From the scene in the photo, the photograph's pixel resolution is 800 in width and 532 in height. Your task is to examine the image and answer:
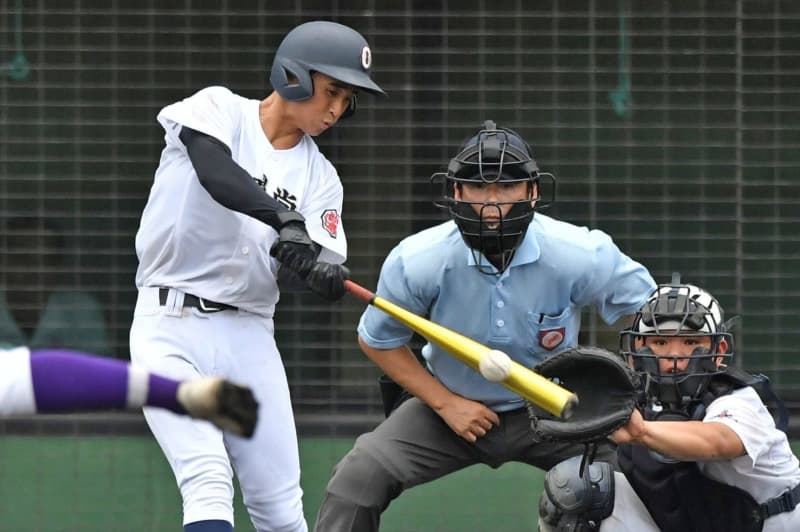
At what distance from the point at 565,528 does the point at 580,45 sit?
9.85ft

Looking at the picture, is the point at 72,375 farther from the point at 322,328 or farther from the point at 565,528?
the point at 322,328

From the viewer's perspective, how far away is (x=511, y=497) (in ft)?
26.3

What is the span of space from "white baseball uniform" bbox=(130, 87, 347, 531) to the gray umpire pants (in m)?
0.18

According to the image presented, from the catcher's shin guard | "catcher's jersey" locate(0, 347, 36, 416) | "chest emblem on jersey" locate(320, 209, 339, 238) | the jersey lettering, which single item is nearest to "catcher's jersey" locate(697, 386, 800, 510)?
the catcher's shin guard

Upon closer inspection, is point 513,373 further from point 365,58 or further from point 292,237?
point 365,58

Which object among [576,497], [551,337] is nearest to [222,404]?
[576,497]

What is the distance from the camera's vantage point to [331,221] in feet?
19.5

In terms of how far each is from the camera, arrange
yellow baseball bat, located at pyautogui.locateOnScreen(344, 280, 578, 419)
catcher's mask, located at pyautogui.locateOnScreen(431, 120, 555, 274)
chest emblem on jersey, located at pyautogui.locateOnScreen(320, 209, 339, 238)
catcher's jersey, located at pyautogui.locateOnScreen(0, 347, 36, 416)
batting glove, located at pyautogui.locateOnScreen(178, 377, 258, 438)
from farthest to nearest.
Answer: chest emblem on jersey, located at pyautogui.locateOnScreen(320, 209, 339, 238), catcher's mask, located at pyautogui.locateOnScreen(431, 120, 555, 274), yellow baseball bat, located at pyautogui.locateOnScreen(344, 280, 578, 419), catcher's jersey, located at pyautogui.locateOnScreen(0, 347, 36, 416), batting glove, located at pyautogui.locateOnScreen(178, 377, 258, 438)

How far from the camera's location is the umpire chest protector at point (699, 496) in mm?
5492

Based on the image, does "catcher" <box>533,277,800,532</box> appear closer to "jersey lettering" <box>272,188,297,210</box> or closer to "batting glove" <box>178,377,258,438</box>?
"jersey lettering" <box>272,188,297,210</box>

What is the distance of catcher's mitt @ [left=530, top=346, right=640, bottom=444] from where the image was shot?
5.09 m

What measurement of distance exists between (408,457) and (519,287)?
0.68 metres

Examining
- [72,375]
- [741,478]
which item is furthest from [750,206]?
[72,375]

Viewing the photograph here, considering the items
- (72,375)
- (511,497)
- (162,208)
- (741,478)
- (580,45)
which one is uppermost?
(580,45)
